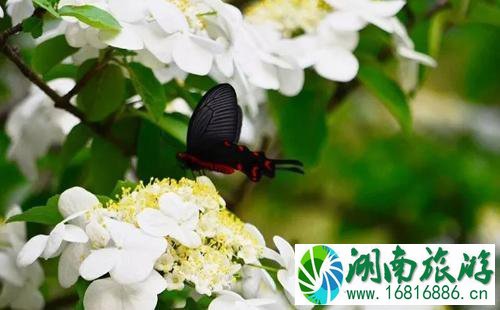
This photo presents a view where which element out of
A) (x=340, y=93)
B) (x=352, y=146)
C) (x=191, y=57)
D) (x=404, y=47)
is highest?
(x=191, y=57)

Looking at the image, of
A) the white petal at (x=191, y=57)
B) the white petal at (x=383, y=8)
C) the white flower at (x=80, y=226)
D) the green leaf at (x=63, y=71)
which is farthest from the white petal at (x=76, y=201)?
the white petal at (x=383, y=8)

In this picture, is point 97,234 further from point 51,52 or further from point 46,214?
point 51,52

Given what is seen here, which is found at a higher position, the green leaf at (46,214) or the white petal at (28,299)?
the green leaf at (46,214)

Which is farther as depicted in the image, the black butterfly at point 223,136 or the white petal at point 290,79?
the white petal at point 290,79

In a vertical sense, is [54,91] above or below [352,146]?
above

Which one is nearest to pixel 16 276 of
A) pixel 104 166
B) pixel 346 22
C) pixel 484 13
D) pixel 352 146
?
pixel 104 166

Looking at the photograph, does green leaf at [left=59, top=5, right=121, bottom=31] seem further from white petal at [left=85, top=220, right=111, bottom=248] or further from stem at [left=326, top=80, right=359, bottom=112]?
stem at [left=326, top=80, right=359, bottom=112]

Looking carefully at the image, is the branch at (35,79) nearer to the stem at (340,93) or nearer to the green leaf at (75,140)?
the green leaf at (75,140)

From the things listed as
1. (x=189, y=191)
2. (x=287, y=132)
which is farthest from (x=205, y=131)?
(x=287, y=132)
